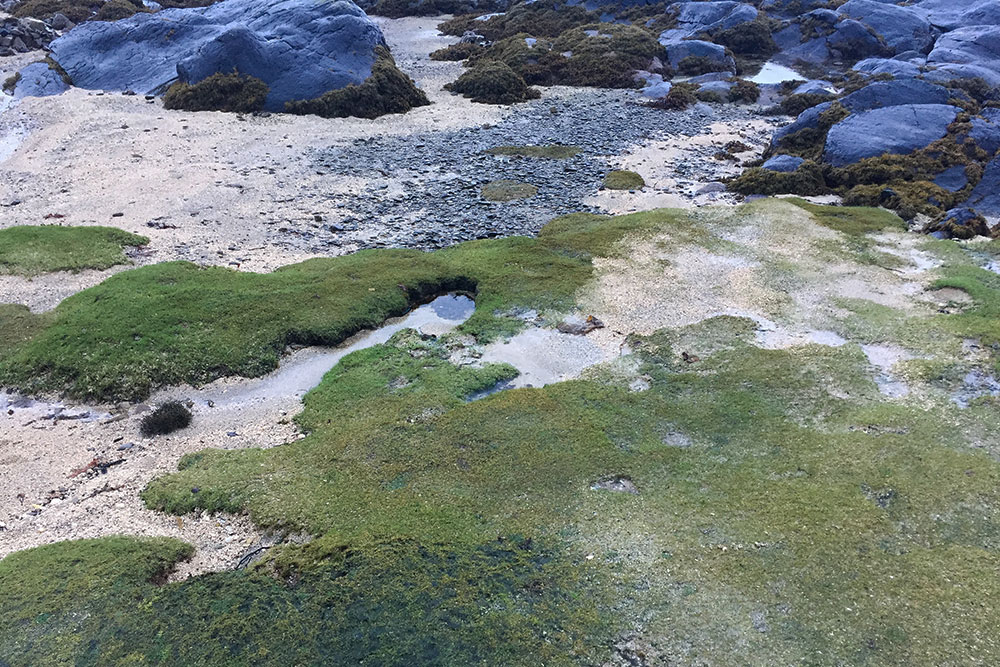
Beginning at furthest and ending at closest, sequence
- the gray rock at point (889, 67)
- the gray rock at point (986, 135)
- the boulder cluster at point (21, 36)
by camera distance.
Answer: the boulder cluster at point (21, 36), the gray rock at point (889, 67), the gray rock at point (986, 135)

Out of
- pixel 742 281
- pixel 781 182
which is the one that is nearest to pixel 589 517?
pixel 742 281

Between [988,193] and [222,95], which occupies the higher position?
[222,95]

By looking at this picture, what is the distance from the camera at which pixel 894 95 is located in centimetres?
4703

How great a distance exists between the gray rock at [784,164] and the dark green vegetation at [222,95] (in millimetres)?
35533

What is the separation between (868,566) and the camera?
49.5 feet

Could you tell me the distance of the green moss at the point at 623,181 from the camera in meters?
39.8

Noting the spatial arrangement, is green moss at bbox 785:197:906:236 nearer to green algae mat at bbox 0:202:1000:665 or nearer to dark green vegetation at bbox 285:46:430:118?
green algae mat at bbox 0:202:1000:665

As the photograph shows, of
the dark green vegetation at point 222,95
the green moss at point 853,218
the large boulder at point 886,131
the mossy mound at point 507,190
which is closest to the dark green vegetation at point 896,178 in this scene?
the large boulder at point 886,131

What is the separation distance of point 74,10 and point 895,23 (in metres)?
88.4

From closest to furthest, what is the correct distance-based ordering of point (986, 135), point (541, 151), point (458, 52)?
point (986, 135), point (541, 151), point (458, 52)

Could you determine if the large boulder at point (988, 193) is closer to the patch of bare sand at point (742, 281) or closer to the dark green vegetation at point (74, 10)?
the patch of bare sand at point (742, 281)

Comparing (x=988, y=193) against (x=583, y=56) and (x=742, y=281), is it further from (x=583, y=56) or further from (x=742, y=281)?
(x=583, y=56)

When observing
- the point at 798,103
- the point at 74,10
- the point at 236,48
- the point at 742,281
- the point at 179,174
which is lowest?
the point at 798,103

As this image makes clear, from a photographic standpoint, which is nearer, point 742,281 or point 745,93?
point 742,281
